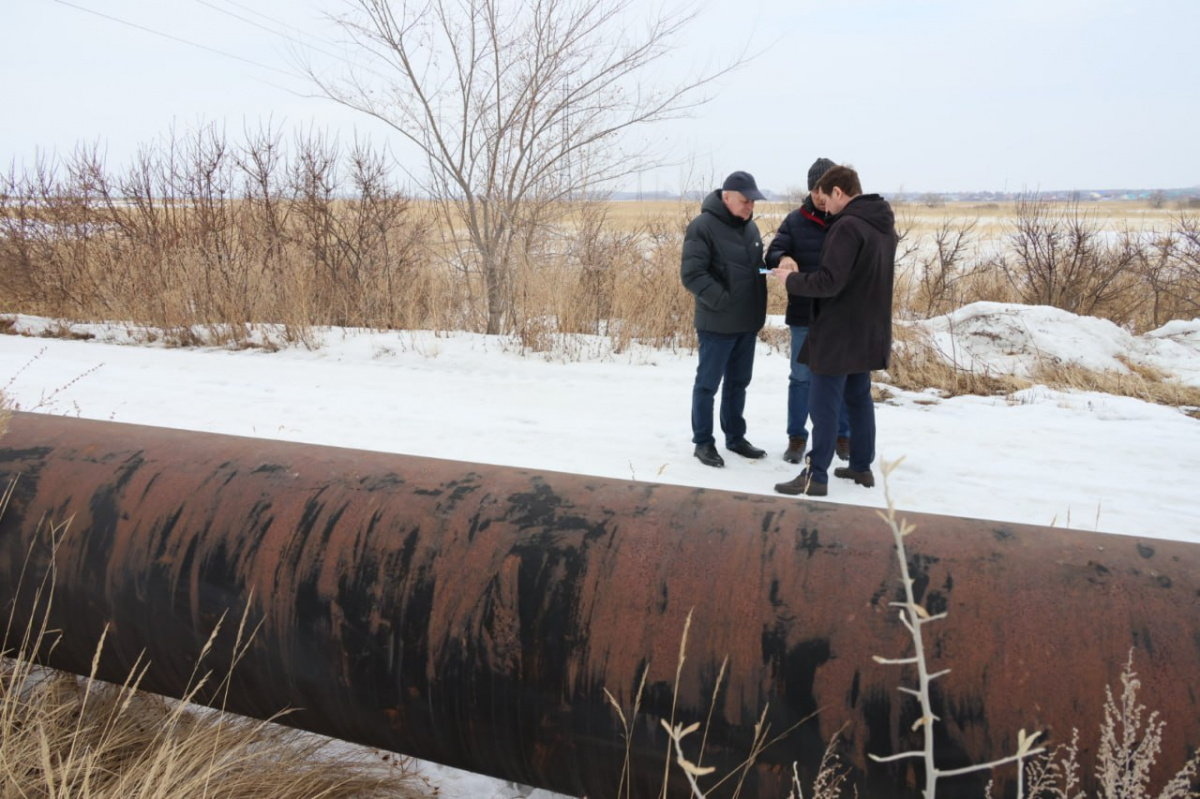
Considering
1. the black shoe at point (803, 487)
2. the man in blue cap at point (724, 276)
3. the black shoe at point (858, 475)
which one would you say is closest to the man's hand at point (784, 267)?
the man in blue cap at point (724, 276)

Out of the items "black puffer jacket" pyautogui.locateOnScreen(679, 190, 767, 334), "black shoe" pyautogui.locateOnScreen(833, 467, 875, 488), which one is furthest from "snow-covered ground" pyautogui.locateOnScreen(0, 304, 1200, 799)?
"black puffer jacket" pyautogui.locateOnScreen(679, 190, 767, 334)

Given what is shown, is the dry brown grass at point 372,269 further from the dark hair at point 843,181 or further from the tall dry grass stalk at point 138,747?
the tall dry grass stalk at point 138,747

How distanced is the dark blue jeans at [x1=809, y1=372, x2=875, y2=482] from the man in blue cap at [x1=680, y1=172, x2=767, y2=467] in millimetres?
648

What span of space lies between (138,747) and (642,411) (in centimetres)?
423

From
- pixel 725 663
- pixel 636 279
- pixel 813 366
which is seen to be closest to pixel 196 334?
pixel 636 279

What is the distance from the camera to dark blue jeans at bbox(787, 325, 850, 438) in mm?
4586

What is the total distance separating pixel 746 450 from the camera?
193 inches

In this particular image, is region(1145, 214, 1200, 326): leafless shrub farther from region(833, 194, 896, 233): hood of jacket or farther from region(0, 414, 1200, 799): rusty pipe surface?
region(0, 414, 1200, 799): rusty pipe surface

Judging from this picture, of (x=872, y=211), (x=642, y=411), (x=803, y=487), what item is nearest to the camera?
(x=872, y=211)

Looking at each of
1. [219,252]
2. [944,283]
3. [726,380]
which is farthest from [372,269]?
[944,283]

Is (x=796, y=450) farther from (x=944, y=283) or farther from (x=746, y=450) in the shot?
(x=944, y=283)

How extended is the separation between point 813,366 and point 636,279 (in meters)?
5.19

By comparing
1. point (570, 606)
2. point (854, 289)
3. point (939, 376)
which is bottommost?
point (939, 376)

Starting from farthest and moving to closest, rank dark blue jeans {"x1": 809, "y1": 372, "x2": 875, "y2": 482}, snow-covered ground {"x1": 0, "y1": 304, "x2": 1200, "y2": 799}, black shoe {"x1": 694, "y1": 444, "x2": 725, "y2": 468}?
black shoe {"x1": 694, "y1": 444, "x2": 725, "y2": 468}, snow-covered ground {"x1": 0, "y1": 304, "x2": 1200, "y2": 799}, dark blue jeans {"x1": 809, "y1": 372, "x2": 875, "y2": 482}
